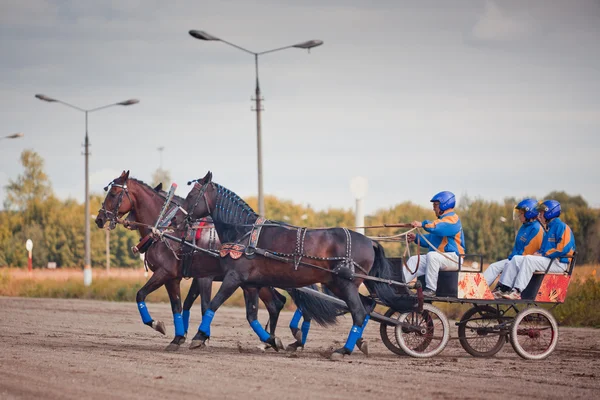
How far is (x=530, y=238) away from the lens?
1310cm

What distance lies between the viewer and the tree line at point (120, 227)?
51.0m

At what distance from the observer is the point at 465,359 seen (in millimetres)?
12711

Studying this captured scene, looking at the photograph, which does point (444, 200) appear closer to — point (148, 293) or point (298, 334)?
point (298, 334)

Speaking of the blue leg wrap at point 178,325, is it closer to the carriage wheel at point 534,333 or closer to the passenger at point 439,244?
the passenger at point 439,244

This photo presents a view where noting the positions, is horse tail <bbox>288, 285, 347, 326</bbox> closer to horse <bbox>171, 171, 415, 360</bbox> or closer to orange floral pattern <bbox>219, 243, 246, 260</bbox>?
horse <bbox>171, 171, 415, 360</bbox>

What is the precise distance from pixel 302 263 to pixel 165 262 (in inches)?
88.7

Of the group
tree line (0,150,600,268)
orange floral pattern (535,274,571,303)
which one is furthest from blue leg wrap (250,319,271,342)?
tree line (0,150,600,268)

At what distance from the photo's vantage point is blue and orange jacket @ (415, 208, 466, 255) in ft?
41.9

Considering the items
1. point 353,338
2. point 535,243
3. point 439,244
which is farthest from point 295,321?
point 535,243

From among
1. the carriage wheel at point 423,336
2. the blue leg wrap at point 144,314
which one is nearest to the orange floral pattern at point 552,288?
the carriage wheel at point 423,336

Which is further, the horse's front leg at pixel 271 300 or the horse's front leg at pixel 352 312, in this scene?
the horse's front leg at pixel 271 300

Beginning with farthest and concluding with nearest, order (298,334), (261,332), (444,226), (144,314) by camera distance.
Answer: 1. (298,334)
2. (144,314)
3. (261,332)
4. (444,226)

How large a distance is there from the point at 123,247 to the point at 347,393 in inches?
2234

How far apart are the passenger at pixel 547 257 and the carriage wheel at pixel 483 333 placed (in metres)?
0.56
